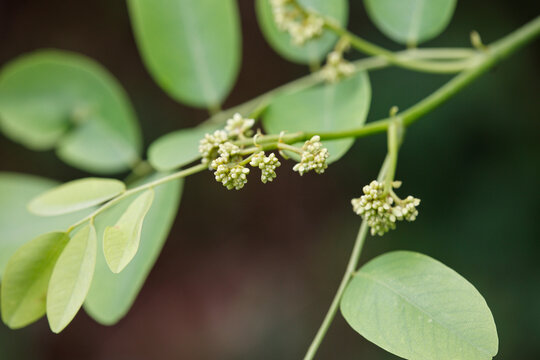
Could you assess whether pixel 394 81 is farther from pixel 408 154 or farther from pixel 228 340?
pixel 228 340

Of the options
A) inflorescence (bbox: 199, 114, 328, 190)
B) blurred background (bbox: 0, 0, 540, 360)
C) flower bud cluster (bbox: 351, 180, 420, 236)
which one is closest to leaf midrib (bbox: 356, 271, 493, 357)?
flower bud cluster (bbox: 351, 180, 420, 236)

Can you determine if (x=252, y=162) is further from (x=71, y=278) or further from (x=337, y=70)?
(x=337, y=70)

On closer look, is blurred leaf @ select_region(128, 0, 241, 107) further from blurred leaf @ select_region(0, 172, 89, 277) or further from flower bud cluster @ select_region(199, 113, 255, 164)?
flower bud cluster @ select_region(199, 113, 255, 164)

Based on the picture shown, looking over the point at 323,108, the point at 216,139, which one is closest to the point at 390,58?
the point at 323,108

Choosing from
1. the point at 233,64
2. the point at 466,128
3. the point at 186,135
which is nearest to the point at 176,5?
the point at 233,64

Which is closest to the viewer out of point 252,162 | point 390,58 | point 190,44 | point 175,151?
point 252,162

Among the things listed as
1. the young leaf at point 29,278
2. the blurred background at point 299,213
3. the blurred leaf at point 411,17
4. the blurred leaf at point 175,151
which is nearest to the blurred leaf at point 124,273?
the blurred leaf at point 175,151
